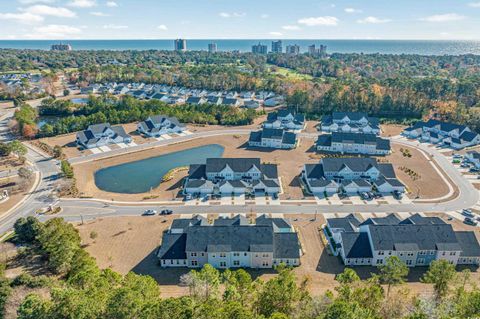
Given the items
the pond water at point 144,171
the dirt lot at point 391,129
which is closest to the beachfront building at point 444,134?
the dirt lot at point 391,129

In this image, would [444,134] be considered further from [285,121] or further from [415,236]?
[415,236]

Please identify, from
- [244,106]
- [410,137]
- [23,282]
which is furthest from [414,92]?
[23,282]

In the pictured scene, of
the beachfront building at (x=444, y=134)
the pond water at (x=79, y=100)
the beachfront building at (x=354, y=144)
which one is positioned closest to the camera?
the beachfront building at (x=354, y=144)

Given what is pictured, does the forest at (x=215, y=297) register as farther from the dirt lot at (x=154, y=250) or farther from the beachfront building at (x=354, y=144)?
the beachfront building at (x=354, y=144)

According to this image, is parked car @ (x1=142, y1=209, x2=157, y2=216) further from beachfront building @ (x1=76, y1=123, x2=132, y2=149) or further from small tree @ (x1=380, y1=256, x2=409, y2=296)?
beachfront building @ (x1=76, y1=123, x2=132, y2=149)

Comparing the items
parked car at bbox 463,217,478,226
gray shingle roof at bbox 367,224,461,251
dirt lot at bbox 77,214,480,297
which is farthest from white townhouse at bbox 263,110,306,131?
gray shingle roof at bbox 367,224,461,251

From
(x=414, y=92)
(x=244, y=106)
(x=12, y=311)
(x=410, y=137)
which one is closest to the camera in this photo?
(x=12, y=311)

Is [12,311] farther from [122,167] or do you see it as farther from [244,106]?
[244,106]
